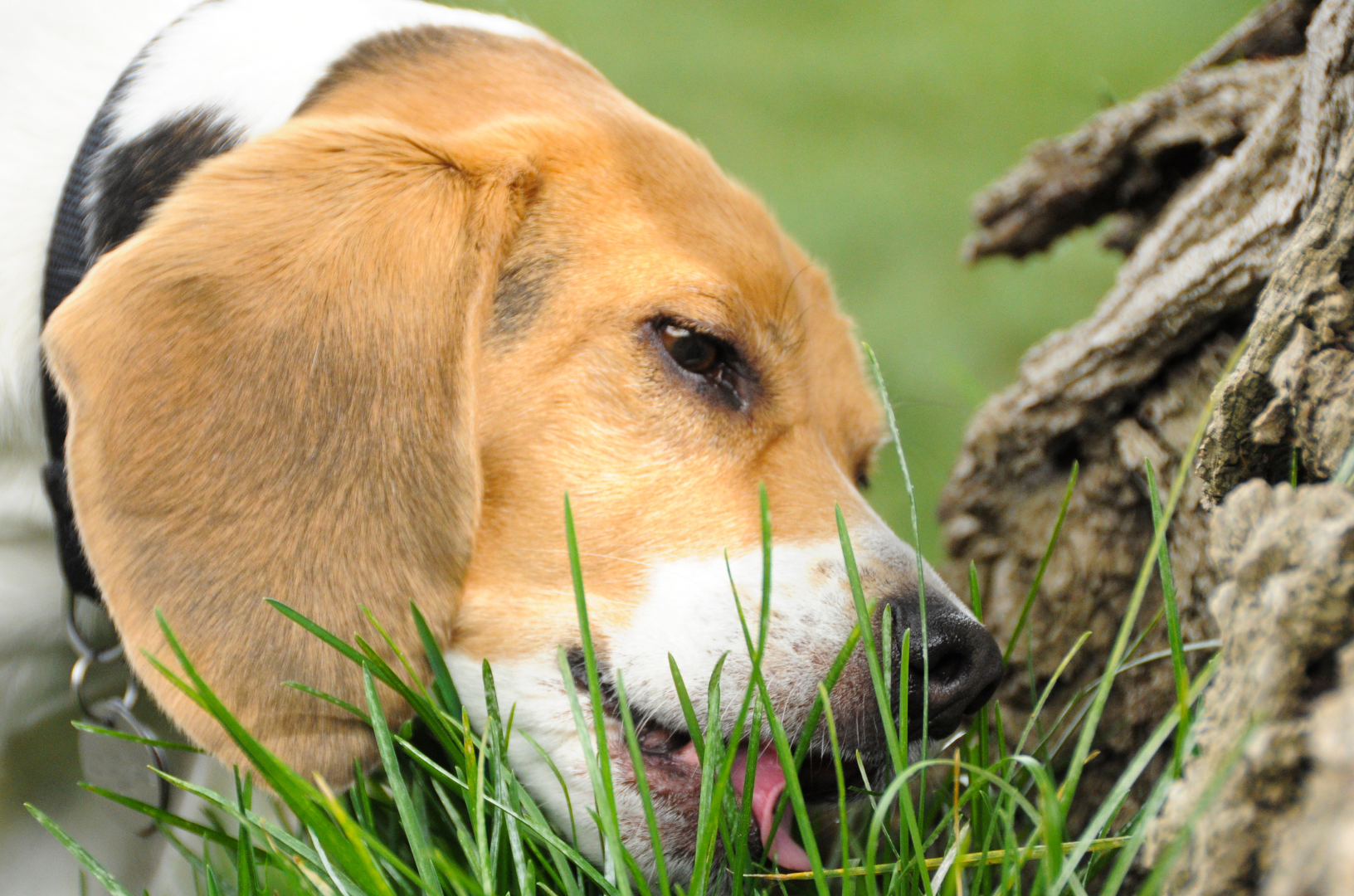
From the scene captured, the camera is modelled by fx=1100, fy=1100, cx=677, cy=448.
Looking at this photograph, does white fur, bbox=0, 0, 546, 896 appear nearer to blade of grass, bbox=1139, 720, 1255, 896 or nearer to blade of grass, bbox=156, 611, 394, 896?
blade of grass, bbox=156, 611, 394, 896

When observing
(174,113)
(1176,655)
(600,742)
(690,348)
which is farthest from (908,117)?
(600,742)

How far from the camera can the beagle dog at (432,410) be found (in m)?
1.63

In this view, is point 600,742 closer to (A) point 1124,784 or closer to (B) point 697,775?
(B) point 697,775

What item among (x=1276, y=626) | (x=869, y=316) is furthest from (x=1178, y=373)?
(x=869, y=316)

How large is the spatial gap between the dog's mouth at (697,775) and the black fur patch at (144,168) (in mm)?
1076

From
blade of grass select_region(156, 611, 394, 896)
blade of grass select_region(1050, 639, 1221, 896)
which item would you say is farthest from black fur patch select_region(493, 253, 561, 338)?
blade of grass select_region(1050, 639, 1221, 896)

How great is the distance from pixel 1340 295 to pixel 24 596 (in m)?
2.10

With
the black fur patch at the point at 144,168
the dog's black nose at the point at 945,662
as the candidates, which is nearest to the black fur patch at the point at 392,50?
the black fur patch at the point at 144,168

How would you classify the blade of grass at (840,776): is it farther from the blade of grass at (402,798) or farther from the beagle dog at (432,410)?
the blade of grass at (402,798)

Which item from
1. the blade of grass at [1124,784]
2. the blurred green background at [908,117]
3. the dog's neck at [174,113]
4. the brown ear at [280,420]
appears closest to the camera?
the blade of grass at [1124,784]

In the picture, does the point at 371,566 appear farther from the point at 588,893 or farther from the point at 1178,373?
the point at 1178,373

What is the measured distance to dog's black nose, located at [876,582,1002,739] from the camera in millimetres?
1669

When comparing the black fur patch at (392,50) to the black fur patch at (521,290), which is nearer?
the black fur patch at (521,290)

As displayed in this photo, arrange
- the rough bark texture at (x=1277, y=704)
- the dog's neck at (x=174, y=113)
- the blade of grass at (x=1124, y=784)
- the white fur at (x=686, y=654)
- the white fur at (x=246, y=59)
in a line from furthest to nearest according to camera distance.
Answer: the white fur at (x=246, y=59)
the dog's neck at (x=174, y=113)
the white fur at (x=686, y=654)
the blade of grass at (x=1124, y=784)
the rough bark texture at (x=1277, y=704)
